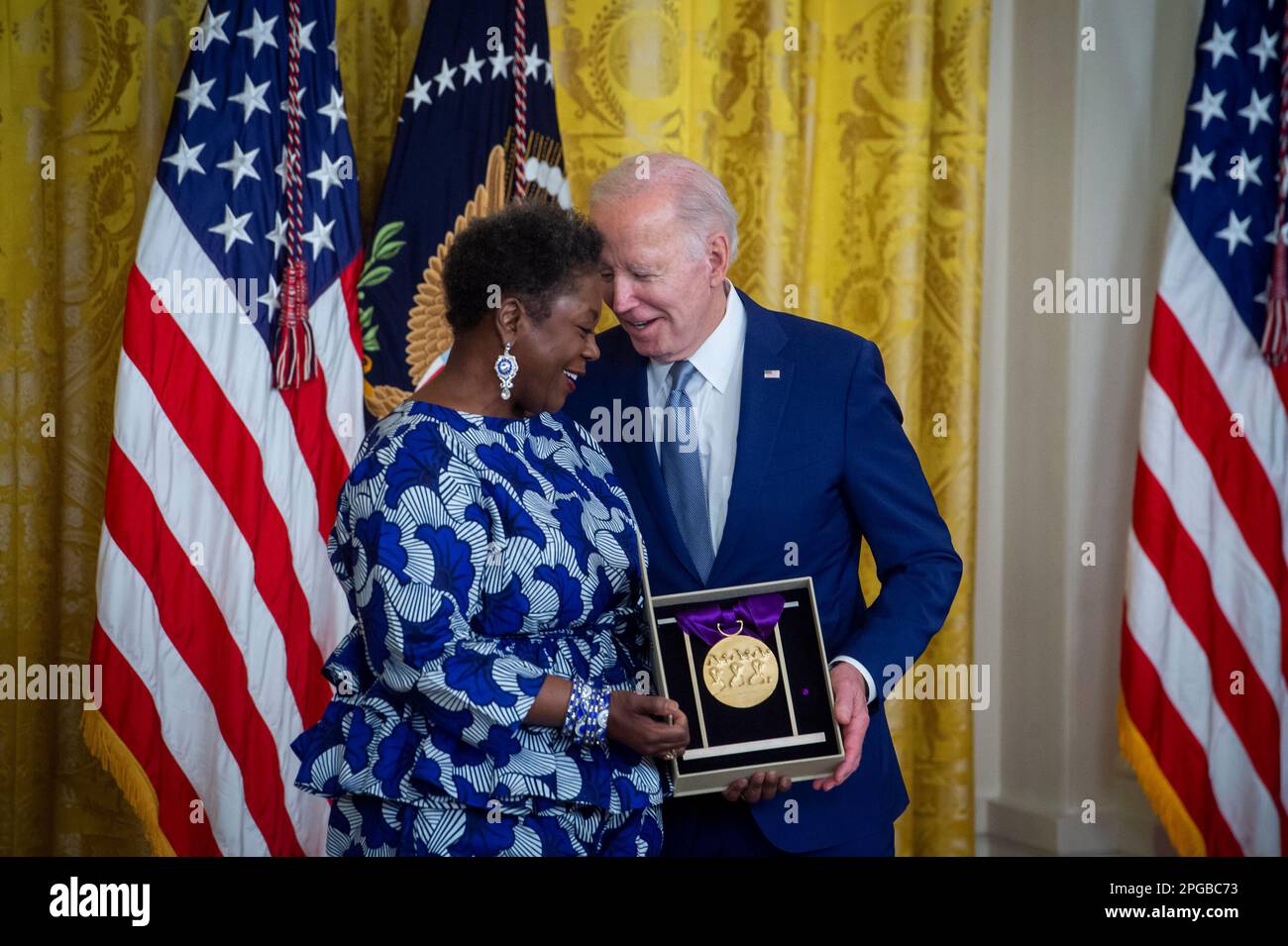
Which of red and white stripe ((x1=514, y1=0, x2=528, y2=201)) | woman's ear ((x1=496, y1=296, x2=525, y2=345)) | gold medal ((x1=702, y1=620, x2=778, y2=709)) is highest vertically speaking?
red and white stripe ((x1=514, y1=0, x2=528, y2=201))

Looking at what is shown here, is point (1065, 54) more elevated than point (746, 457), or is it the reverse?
point (1065, 54)

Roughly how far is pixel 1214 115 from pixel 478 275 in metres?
2.46

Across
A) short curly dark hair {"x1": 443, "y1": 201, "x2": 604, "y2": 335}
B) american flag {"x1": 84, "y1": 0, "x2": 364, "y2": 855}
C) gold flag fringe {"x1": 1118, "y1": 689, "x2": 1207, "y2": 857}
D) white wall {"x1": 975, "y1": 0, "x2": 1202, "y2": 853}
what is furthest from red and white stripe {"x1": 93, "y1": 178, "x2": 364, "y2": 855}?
→ gold flag fringe {"x1": 1118, "y1": 689, "x2": 1207, "y2": 857}

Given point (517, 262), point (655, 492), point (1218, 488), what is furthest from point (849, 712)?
point (1218, 488)

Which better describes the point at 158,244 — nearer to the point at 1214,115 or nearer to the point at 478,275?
the point at 478,275

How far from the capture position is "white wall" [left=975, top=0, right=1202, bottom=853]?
3920mm

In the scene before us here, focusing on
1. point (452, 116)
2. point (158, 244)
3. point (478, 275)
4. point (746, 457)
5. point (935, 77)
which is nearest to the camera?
point (478, 275)

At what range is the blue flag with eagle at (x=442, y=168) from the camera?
3.45 m

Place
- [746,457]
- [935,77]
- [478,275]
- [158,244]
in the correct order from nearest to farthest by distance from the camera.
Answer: [478,275] → [746,457] → [158,244] → [935,77]

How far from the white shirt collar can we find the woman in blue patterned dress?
365mm

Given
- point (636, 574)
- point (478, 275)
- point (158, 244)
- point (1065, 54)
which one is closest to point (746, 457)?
point (636, 574)

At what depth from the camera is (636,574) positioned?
2.04 meters

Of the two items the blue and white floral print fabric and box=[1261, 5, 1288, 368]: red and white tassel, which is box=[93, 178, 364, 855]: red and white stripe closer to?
the blue and white floral print fabric

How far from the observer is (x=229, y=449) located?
131 inches
